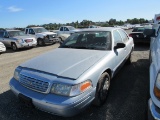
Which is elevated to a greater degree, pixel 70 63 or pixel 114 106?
pixel 70 63

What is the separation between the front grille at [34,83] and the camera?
282 centimetres

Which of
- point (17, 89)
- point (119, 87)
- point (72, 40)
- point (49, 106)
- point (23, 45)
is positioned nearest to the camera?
point (49, 106)

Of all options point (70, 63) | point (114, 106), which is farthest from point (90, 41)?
point (114, 106)

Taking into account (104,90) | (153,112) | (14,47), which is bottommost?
(104,90)

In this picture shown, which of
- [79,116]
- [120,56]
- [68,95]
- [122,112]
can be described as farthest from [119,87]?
[68,95]

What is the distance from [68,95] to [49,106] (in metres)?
0.35

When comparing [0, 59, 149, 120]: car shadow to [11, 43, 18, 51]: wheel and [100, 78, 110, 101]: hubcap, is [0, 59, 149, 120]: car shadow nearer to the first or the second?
[100, 78, 110, 101]: hubcap

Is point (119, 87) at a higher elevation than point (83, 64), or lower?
lower

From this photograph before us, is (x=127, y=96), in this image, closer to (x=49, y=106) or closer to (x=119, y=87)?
(x=119, y=87)

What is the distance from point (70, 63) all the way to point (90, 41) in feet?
4.51

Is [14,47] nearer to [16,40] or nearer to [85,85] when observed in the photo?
[16,40]

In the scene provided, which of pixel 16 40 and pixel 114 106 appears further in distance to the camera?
pixel 16 40

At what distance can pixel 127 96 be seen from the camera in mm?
3912

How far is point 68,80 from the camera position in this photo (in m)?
2.74
